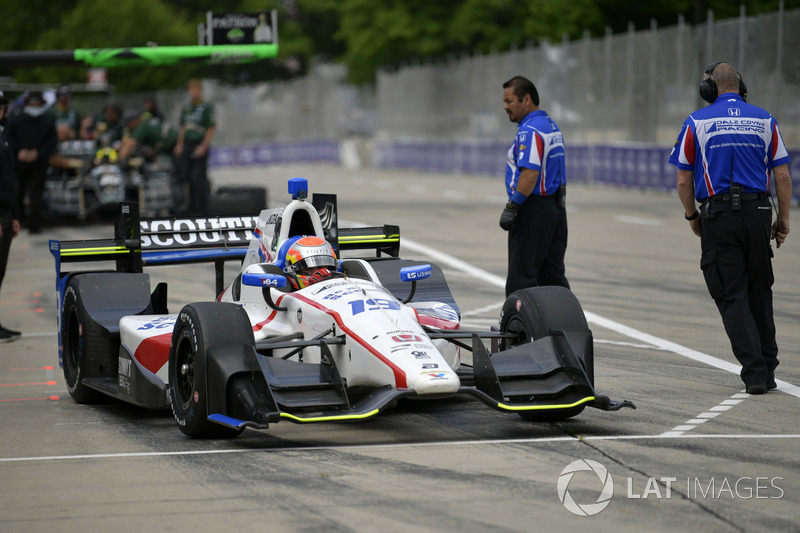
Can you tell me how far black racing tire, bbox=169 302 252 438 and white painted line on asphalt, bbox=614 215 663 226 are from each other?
15.3 meters

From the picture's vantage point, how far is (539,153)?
9.58 metres

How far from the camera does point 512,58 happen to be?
39500mm

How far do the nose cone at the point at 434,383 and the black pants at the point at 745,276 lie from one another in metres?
2.34

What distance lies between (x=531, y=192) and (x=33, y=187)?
12907 mm

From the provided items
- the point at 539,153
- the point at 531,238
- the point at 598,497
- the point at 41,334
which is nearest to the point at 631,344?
the point at 531,238

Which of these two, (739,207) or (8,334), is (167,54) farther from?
(739,207)

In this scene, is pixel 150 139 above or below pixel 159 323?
above

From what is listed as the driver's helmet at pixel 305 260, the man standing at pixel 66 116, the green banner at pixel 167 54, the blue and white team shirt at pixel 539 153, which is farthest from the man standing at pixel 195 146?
the driver's helmet at pixel 305 260

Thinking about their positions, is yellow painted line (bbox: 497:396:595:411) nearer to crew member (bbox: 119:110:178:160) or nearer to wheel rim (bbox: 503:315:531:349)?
wheel rim (bbox: 503:315:531:349)

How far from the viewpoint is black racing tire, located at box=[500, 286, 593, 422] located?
7555 mm

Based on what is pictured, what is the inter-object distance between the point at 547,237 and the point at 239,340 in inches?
125

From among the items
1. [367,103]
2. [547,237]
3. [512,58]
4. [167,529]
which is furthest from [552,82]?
[167,529]

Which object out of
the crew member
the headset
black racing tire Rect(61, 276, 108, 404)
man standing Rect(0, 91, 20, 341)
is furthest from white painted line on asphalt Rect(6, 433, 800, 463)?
the crew member

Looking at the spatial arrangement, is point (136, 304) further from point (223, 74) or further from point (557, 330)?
point (223, 74)
